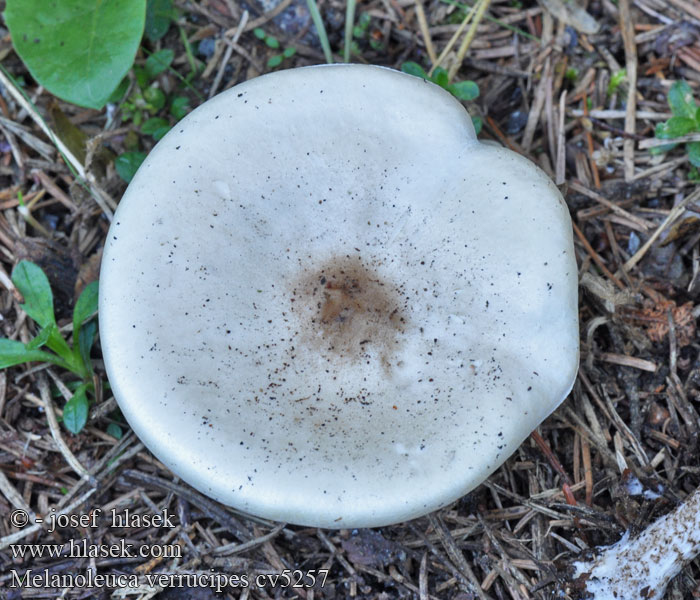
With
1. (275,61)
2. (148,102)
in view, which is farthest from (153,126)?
(275,61)

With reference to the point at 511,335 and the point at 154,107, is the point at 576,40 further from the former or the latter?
the point at 154,107

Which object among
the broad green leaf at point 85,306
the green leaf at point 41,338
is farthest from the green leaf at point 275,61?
the green leaf at point 41,338

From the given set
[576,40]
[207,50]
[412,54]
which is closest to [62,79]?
[207,50]

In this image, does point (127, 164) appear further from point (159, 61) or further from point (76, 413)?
point (76, 413)

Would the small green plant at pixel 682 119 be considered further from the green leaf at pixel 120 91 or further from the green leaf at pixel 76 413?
the green leaf at pixel 76 413

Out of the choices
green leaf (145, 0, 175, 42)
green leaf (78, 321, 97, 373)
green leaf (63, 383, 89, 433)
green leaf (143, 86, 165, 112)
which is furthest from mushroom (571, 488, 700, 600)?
green leaf (145, 0, 175, 42)

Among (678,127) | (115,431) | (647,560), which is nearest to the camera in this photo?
(647,560)
